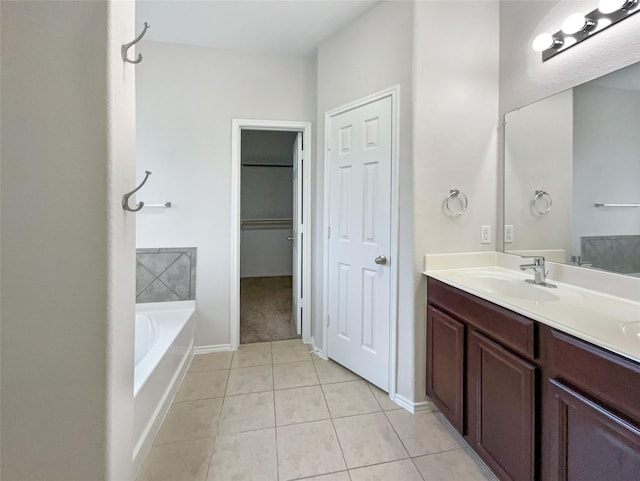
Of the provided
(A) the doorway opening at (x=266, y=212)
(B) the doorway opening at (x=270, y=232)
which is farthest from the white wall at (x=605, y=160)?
(A) the doorway opening at (x=266, y=212)

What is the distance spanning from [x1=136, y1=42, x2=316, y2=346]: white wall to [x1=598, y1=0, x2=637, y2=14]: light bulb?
2.00 metres

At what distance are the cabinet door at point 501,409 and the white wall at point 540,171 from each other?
0.75 metres

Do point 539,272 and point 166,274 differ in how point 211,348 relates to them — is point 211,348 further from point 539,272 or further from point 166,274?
point 539,272

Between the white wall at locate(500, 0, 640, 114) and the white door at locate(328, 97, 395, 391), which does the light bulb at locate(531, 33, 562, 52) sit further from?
the white door at locate(328, 97, 395, 391)

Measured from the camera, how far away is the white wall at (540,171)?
1587mm

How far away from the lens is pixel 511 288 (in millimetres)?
1636

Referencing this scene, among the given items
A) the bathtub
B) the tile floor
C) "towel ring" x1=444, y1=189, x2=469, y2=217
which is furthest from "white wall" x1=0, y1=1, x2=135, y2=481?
"towel ring" x1=444, y1=189, x2=469, y2=217

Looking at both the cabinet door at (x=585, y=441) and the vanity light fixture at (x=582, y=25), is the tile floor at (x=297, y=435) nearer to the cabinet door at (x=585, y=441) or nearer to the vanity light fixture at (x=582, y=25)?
the cabinet door at (x=585, y=441)

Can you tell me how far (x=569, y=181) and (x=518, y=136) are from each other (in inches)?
16.8

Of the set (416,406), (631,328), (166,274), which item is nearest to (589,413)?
(631,328)

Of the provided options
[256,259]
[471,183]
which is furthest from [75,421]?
[256,259]

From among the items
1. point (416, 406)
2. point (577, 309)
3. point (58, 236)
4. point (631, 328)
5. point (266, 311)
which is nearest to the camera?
A: point (58, 236)

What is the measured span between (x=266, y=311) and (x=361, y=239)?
6.61ft

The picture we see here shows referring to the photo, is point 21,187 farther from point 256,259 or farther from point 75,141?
point 256,259
